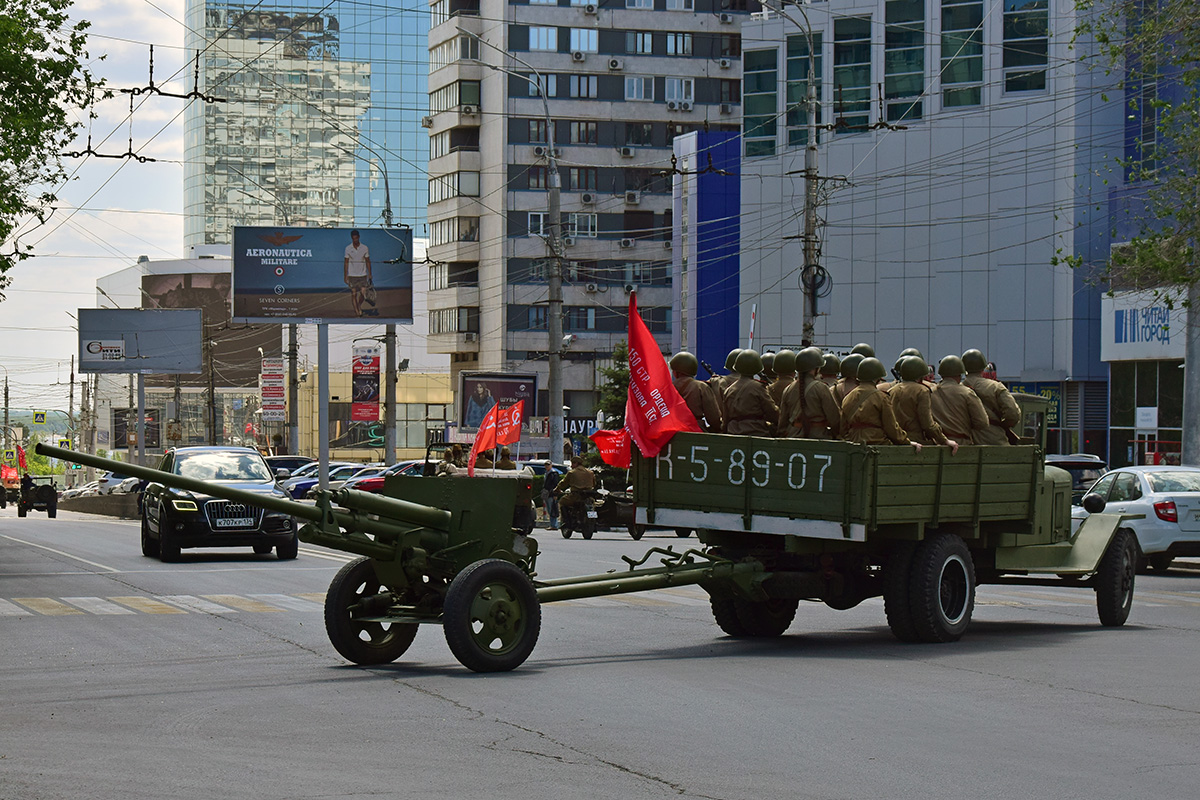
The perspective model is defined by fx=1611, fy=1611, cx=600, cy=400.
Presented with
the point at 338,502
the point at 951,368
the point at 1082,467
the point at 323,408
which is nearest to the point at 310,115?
the point at 323,408

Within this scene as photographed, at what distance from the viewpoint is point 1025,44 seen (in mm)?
53812

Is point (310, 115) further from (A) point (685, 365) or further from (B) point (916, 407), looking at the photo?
(B) point (916, 407)

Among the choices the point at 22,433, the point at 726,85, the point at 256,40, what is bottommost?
the point at 22,433

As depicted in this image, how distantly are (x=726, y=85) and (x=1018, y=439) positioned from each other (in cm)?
7742

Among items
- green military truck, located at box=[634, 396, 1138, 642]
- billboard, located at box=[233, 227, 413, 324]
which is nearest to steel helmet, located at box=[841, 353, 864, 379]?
green military truck, located at box=[634, 396, 1138, 642]

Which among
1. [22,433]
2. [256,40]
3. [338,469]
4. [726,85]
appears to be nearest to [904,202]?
[338,469]

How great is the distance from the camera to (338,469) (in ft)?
210

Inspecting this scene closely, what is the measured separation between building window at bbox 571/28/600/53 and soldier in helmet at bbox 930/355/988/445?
76794 millimetres

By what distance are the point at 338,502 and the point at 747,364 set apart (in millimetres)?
4158

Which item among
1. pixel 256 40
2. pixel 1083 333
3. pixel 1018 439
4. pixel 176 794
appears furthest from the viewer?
pixel 256 40

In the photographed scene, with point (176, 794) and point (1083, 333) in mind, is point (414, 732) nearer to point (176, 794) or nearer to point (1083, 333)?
point (176, 794)

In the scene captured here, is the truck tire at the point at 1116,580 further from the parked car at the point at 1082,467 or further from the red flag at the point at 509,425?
the red flag at the point at 509,425

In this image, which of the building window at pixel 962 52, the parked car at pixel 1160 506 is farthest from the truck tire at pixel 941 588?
the building window at pixel 962 52

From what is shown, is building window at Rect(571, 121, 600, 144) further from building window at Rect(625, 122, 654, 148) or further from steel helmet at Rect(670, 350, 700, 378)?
steel helmet at Rect(670, 350, 700, 378)
